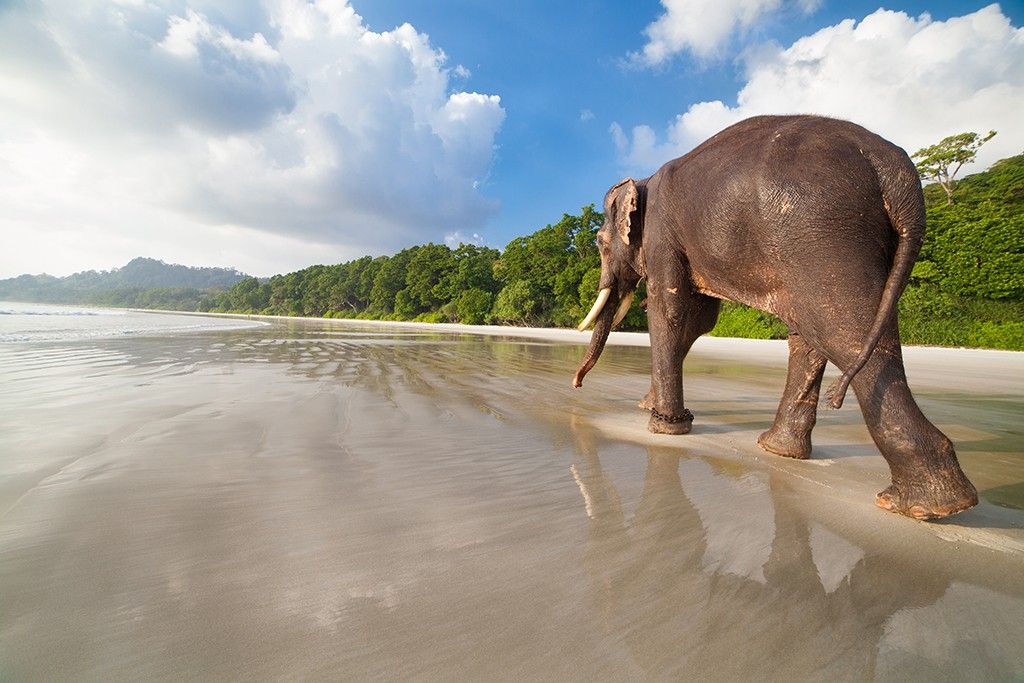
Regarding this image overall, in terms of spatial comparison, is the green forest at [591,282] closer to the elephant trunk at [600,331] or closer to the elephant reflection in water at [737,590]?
the elephant trunk at [600,331]

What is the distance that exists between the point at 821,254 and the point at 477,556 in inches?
94.1

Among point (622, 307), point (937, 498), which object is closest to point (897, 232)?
point (937, 498)

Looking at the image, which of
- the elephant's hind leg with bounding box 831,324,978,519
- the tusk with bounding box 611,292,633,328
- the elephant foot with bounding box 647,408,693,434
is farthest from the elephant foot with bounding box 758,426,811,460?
the tusk with bounding box 611,292,633,328

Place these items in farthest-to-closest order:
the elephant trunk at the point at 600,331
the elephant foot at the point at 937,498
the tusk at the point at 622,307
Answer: the tusk at the point at 622,307
the elephant trunk at the point at 600,331
the elephant foot at the point at 937,498

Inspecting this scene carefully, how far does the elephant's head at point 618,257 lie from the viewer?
4.31 meters

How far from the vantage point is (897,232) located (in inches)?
96.3

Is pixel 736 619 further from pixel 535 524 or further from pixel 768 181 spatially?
pixel 768 181

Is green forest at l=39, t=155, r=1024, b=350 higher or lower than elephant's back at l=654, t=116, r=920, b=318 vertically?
higher

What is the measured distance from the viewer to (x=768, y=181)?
8.87 ft

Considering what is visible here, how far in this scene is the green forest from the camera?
1614cm

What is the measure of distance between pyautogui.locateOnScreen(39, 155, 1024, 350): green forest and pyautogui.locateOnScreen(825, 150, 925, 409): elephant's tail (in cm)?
1922

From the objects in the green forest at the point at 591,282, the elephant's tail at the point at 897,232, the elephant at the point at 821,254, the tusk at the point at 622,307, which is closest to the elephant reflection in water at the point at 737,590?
the elephant at the point at 821,254

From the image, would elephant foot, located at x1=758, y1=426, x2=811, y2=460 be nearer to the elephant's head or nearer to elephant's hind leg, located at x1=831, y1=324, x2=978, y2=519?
elephant's hind leg, located at x1=831, y1=324, x2=978, y2=519

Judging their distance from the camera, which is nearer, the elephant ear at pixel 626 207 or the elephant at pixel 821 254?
the elephant at pixel 821 254
